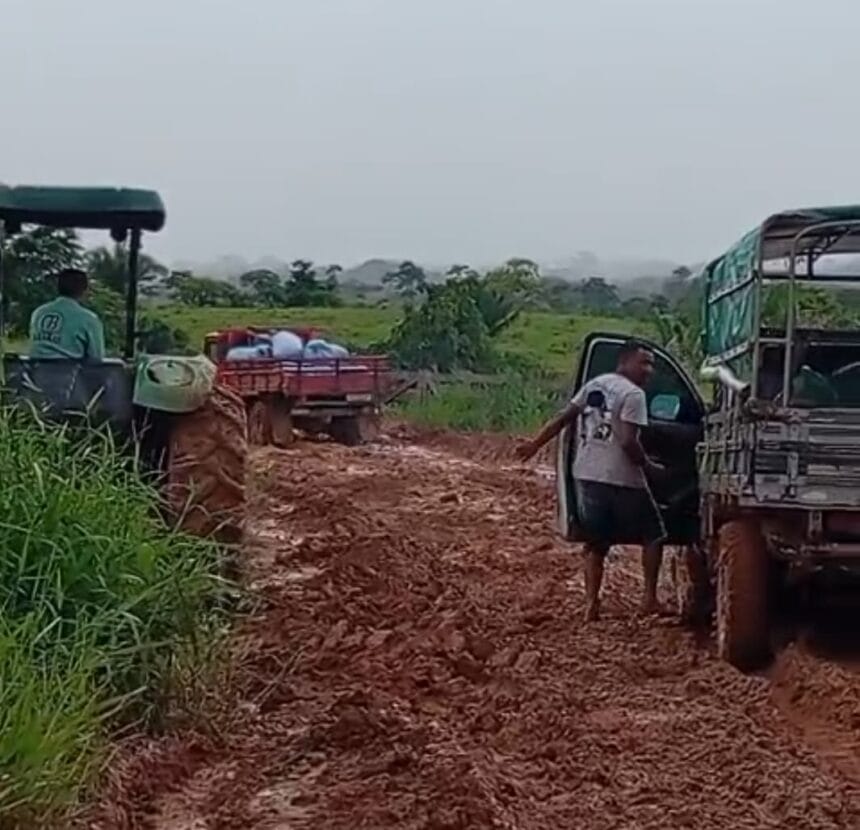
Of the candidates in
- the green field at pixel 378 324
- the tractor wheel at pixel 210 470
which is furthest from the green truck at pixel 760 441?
the green field at pixel 378 324

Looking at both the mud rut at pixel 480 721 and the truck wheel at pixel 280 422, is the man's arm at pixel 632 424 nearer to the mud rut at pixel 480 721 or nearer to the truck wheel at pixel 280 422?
the mud rut at pixel 480 721

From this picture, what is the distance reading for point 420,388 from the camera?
3316cm

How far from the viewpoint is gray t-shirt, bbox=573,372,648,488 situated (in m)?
9.63

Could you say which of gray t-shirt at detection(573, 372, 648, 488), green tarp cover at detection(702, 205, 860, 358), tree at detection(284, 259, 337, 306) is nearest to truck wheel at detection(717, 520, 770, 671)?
green tarp cover at detection(702, 205, 860, 358)

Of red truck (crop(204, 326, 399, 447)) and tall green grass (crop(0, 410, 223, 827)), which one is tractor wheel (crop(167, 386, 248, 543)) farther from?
red truck (crop(204, 326, 399, 447))

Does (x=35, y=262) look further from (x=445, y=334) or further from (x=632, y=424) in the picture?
(x=445, y=334)

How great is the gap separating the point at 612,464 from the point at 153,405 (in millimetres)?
2507

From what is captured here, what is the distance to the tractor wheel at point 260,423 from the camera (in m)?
23.6

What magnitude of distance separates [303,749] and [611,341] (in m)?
4.36

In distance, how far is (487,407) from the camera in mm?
30672

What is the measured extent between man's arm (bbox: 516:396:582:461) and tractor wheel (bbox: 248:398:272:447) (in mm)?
13724

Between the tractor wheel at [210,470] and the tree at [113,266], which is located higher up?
the tree at [113,266]

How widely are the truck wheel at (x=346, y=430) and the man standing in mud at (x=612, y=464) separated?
16.4 m

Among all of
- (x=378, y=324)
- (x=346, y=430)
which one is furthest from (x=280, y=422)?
(x=378, y=324)
